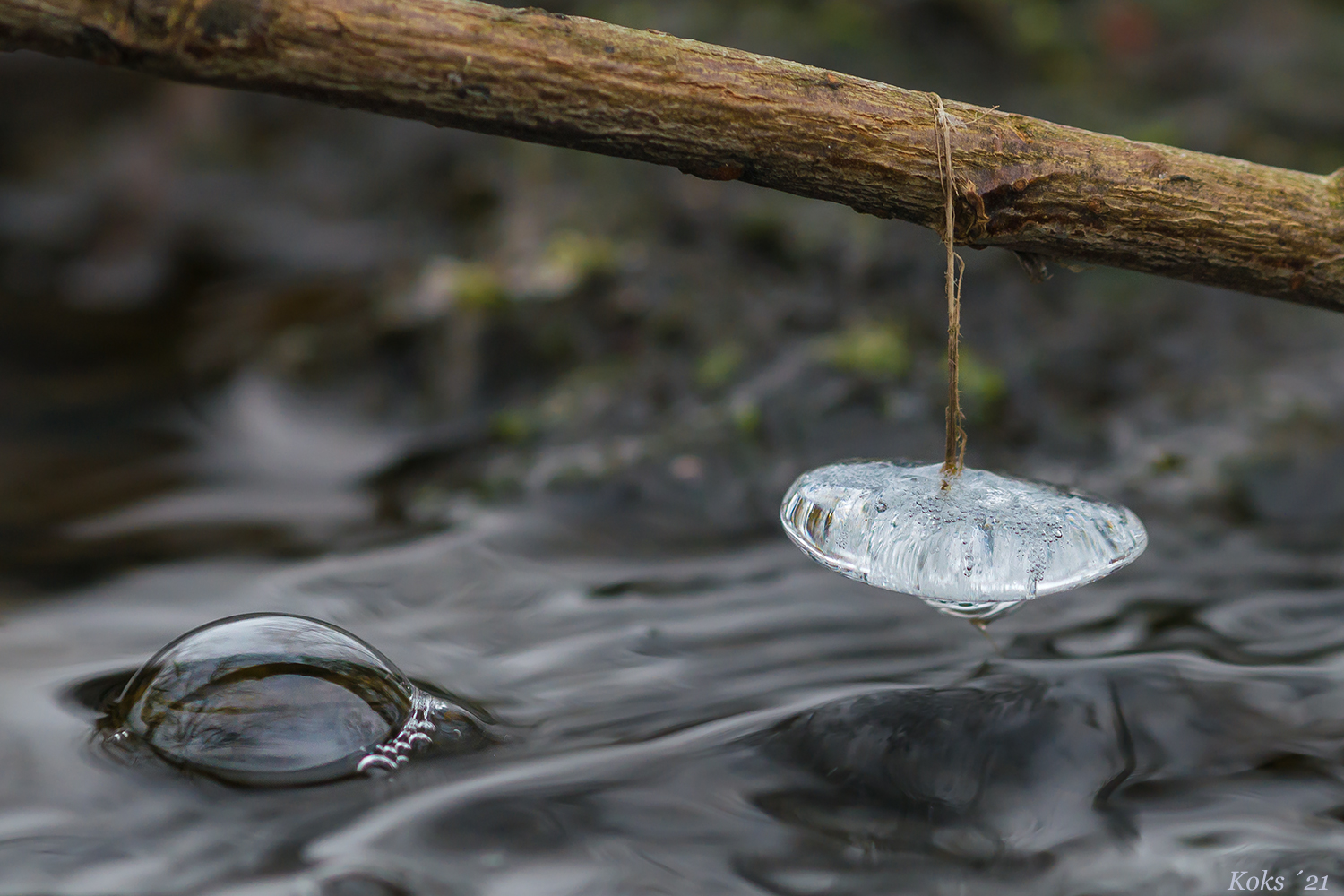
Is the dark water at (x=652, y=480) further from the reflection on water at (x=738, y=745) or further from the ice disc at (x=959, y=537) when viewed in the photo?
the ice disc at (x=959, y=537)

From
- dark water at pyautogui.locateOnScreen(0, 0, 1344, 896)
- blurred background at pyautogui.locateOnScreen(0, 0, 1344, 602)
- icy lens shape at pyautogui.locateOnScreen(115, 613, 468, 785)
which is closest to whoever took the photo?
dark water at pyautogui.locateOnScreen(0, 0, 1344, 896)

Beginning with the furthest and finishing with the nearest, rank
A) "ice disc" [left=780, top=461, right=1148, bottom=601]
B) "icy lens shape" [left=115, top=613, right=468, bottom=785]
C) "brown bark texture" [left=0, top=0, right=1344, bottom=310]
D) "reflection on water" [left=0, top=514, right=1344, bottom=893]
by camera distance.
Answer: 1. "icy lens shape" [left=115, top=613, right=468, bottom=785]
2. "reflection on water" [left=0, top=514, right=1344, bottom=893]
3. "ice disc" [left=780, top=461, right=1148, bottom=601]
4. "brown bark texture" [left=0, top=0, right=1344, bottom=310]

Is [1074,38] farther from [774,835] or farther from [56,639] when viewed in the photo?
[56,639]

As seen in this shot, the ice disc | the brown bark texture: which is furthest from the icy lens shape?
the brown bark texture

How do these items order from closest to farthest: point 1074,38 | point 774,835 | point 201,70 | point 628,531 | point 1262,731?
point 201,70 → point 774,835 → point 1262,731 → point 628,531 → point 1074,38

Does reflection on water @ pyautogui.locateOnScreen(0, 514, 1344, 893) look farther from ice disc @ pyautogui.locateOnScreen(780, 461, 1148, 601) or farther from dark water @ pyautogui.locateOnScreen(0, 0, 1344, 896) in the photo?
ice disc @ pyautogui.locateOnScreen(780, 461, 1148, 601)

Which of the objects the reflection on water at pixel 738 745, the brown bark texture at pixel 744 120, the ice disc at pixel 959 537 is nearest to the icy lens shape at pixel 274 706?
the reflection on water at pixel 738 745

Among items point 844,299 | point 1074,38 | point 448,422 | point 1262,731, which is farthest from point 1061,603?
point 1074,38

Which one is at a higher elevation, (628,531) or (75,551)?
(75,551)
